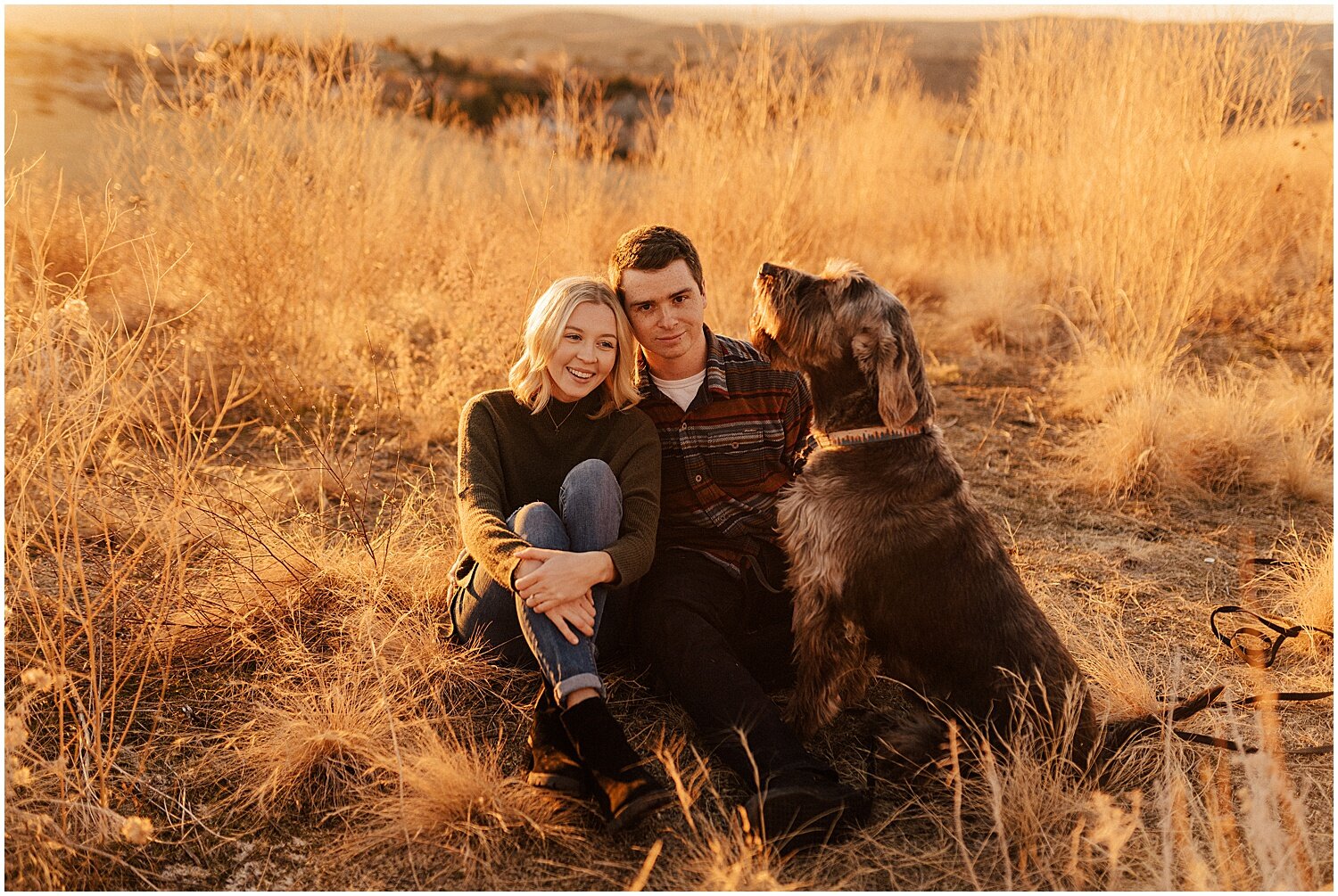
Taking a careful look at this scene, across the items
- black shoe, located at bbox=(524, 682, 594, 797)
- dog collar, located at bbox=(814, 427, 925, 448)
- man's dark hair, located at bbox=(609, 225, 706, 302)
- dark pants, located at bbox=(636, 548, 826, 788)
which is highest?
man's dark hair, located at bbox=(609, 225, 706, 302)

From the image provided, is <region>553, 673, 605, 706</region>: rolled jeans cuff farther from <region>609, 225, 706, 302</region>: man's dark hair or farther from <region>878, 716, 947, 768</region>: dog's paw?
<region>609, 225, 706, 302</region>: man's dark hair

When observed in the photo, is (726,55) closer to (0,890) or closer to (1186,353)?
(1186,353)

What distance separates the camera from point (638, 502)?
2.75 m

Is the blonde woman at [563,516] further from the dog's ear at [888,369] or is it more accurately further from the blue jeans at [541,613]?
the dog's ear at [888,369]

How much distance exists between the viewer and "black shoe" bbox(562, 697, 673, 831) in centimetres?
222

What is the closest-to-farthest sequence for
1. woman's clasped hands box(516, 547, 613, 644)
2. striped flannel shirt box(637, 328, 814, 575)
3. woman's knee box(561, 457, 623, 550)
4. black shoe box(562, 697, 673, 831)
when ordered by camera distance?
black shoe box(562, 697, 673, 831) < woman's clasped hands box(516, 547, 613, 644) < woman's knee box(561, 457, 623, 550) < striped flannel shirt box(637, 328, 814, 575)

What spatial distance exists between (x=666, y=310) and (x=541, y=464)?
25.0 inches

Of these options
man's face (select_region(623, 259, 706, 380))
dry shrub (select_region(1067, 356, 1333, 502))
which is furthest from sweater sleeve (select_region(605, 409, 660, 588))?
dry shrub (select_region(1067, 356, 1333, 502))

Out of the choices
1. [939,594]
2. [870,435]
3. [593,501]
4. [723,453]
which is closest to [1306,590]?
[939,594]

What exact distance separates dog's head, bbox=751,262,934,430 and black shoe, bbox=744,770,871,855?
102cm

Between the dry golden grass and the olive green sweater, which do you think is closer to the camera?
the dry golden grass

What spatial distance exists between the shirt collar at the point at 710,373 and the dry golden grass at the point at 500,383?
39.5 inches

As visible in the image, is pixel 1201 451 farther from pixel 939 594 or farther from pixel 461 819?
pixel 461 819

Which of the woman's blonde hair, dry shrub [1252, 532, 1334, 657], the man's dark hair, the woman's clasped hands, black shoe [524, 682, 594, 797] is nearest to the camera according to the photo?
black shoe [524, 682, 594, 797]
